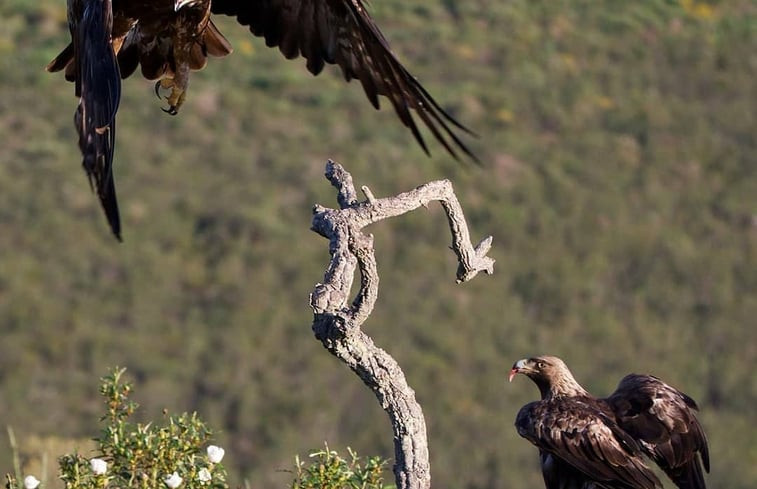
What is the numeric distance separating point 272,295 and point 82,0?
1601 cm

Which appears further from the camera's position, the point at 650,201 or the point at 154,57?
the point at 650,201

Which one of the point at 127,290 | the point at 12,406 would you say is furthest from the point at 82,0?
the point at 127,290

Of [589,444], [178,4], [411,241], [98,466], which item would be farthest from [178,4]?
[411,241]

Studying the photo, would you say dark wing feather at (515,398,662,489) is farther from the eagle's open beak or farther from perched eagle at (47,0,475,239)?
the eagle's open beak

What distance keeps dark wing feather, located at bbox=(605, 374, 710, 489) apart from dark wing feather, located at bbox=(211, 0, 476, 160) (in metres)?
1.45

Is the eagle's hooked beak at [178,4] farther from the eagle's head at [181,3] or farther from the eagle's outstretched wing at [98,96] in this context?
the eagle's outstretched wing at [98,96]

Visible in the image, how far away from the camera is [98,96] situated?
563cm

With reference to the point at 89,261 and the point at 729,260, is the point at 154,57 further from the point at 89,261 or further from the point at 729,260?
the point at 729,260

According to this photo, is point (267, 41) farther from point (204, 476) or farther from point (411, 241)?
point (411, 241)

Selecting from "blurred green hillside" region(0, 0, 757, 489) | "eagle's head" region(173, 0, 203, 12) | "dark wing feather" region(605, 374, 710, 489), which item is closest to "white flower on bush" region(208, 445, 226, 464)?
"dark wing feather" region(605, 374, 710, 489)

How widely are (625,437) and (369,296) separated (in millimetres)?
2348

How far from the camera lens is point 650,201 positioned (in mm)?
24906

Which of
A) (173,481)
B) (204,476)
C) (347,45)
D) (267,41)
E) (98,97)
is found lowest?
(173,481)

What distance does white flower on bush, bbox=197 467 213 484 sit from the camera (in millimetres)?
5430
